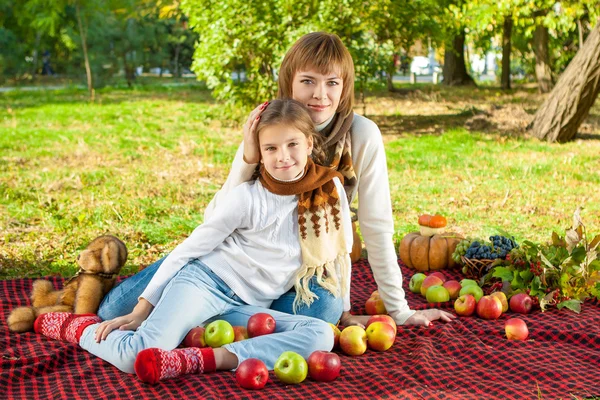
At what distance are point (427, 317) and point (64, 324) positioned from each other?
2.03 meters

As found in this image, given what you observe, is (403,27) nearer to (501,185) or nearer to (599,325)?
(501,185)

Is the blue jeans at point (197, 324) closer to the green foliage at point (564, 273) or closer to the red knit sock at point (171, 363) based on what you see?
the red knit sock at point (171, 363)

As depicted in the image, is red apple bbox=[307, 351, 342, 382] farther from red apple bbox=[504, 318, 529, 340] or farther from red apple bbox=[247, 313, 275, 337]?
red apple bbox=[504, 318, 529, 340]

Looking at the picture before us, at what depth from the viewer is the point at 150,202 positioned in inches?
297

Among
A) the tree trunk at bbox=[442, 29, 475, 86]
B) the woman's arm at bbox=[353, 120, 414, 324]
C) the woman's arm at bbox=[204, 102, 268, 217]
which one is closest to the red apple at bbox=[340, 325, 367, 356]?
the woman's arm at bbox=[353, 120, 414, 324]

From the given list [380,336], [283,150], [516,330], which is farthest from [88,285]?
[516,330]

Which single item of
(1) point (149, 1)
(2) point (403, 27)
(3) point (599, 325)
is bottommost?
(3) point (599, 325)

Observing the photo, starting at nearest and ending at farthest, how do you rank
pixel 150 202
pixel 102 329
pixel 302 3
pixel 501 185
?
pixel 102 329 → pixel 150 202 → pixel 501 185 → pixel 302 3

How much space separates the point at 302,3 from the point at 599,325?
26.9 feet

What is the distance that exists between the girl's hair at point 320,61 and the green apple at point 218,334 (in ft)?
4.26

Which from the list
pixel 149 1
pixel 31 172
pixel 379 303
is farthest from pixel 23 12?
pixel 379 303

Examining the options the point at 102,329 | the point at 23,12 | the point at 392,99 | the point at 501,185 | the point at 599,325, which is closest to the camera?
the point at 102,329

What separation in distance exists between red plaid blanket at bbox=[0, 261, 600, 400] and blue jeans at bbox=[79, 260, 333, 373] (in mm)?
107

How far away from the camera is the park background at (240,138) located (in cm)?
691
